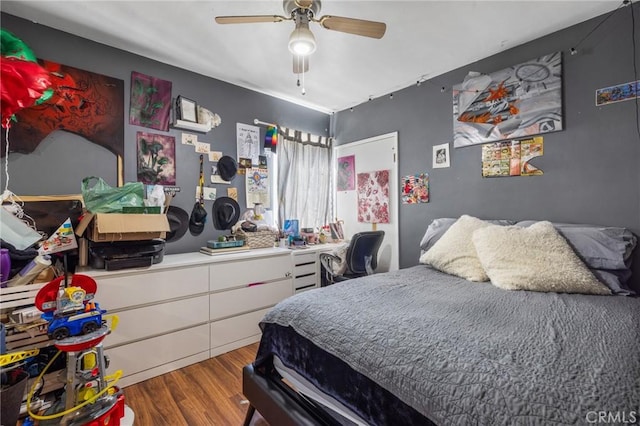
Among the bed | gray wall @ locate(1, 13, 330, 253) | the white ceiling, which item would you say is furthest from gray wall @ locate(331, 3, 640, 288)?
gray wall @ locate(1, 13, 330, 253)

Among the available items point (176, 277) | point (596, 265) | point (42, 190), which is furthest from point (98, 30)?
point (596, 265)

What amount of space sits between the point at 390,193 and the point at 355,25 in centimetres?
188

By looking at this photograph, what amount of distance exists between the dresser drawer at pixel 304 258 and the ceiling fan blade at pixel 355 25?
1.94 m

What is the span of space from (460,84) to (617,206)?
1.51 meters

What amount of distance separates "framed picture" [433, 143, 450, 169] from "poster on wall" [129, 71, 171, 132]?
254 cm

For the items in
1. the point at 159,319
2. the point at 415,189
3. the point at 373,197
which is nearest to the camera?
the point at 159,319

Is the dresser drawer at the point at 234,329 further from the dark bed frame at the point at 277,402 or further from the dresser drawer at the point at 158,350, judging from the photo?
the dark bed frame at the point at 277,402

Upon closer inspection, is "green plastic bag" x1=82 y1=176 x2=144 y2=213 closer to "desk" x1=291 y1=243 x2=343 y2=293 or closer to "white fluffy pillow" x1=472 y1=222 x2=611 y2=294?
"desk" x1=291 y1=243 x2=343 y2=293

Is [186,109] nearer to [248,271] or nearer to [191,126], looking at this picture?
[191,126]

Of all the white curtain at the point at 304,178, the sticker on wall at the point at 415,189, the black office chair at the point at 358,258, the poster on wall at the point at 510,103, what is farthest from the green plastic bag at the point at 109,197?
the poster on wall at the point at 510,103

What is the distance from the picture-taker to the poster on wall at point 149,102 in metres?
2.40

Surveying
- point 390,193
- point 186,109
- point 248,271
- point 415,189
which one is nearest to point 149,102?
point 186,109

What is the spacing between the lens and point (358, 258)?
269 cm

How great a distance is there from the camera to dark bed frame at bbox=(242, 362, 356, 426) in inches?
47.6
